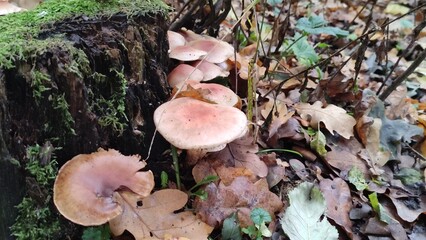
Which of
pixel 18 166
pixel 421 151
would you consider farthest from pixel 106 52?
pixel 421 151

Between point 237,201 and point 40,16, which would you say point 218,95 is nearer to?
point 237,201

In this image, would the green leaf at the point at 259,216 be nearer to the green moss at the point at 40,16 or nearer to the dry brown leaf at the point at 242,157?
the dry brown leaf at the point at 242,157

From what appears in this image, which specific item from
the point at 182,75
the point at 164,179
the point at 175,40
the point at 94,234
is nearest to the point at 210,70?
the point at 182,75

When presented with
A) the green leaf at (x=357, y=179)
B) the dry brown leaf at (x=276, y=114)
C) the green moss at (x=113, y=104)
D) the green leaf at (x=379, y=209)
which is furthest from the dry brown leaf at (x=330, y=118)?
the green moss at (x=113, y=104)

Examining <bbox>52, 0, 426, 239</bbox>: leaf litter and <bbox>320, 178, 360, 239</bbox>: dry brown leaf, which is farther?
<bbox>320, 178, 360, 239</bbox>: dry brown leaf

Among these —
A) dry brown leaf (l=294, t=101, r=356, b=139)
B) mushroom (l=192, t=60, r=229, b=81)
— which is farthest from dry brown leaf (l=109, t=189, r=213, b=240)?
dry brown leaf (l=294, t=101, r=356, b=139)

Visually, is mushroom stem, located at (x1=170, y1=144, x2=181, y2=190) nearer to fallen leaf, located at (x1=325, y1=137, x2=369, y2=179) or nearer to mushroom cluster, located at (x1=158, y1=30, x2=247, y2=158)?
mushroom cluster, located at (x1=158, y1=30, x2=247, y2=158)
